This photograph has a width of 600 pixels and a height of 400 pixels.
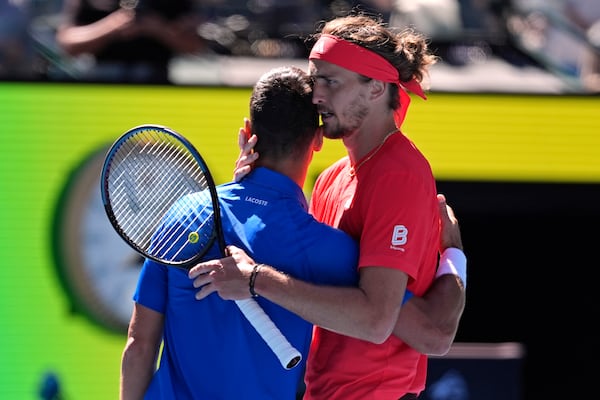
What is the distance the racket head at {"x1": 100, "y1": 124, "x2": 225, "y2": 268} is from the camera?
290 cm

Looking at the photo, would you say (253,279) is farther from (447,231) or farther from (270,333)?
(447,231)

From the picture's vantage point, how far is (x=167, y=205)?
320 cm

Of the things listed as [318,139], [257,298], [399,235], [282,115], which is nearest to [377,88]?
[318,139]

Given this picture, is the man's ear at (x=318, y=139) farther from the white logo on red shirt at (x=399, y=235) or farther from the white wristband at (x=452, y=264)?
the white wristband at (x=452, y=264)

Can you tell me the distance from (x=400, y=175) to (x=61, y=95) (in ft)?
10.5

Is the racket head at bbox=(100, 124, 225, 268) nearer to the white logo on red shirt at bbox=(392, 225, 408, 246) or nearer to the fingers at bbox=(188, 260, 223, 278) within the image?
the fingers at bbox=(188, 260, 223, 278)

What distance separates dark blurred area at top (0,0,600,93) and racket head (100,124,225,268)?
254 centimetres

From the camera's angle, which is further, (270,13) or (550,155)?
(270,13)

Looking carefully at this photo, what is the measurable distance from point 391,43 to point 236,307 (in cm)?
89

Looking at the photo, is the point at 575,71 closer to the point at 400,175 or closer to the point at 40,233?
the point at 40,233

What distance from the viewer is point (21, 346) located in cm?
567

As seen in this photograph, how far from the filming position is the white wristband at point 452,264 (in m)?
3.15

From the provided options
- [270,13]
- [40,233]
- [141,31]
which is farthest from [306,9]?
[40,233]


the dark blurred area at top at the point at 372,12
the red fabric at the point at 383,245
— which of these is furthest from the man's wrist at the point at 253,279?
the dark blurred area at top at the point at 372,12
